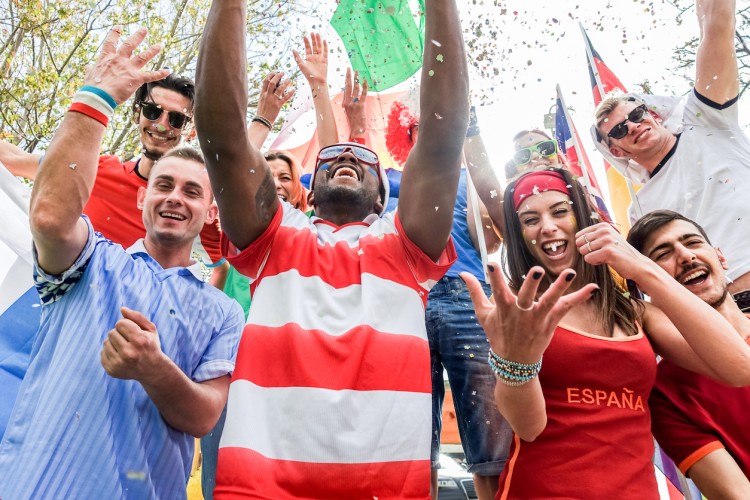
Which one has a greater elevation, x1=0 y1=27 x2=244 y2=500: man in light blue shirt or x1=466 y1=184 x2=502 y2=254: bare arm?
x1=466 y1=184 x2=502 y2=254: bare arm

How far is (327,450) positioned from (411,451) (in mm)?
255

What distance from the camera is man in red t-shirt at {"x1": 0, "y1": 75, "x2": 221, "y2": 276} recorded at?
3500 millimetres

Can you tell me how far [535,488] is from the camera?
2.01m

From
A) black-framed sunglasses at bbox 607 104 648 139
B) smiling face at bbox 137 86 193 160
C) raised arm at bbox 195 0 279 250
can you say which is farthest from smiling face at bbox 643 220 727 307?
smiling face at bbox 137 86 193 160

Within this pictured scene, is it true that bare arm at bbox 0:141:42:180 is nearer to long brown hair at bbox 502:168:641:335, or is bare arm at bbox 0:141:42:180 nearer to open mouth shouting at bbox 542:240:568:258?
long brown hair at bbox 502:168:641:335

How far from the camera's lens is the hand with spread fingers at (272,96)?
12.4 ft

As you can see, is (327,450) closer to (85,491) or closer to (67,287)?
(85,491)

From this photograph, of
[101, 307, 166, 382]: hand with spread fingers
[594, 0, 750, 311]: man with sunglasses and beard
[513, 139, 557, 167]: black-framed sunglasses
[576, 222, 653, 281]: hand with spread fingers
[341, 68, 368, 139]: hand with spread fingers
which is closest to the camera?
[101, 307, 166, 382]: hand with spread fingers

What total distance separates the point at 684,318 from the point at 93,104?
7.25 ft

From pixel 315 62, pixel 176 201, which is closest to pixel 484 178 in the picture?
pixel 315 62

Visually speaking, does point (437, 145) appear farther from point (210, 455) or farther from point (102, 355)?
point (210, 455)

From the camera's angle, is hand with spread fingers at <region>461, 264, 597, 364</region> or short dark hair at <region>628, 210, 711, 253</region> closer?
hand with spread fingers at <region>461, 264, 597, 364</region>

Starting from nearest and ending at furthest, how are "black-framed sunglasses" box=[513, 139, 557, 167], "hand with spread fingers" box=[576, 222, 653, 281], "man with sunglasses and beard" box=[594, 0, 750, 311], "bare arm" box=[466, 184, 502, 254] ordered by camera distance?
"hand with spread fingers" box=[576, 222, 653, 281], "man with sunglasses and beard" box=[594, 0, 750, 311], "bare arm" box=[466, 184, 502, 254], "black-framed sunglasses" box=[513, 139, 557, 167]

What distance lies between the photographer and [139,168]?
368cm
